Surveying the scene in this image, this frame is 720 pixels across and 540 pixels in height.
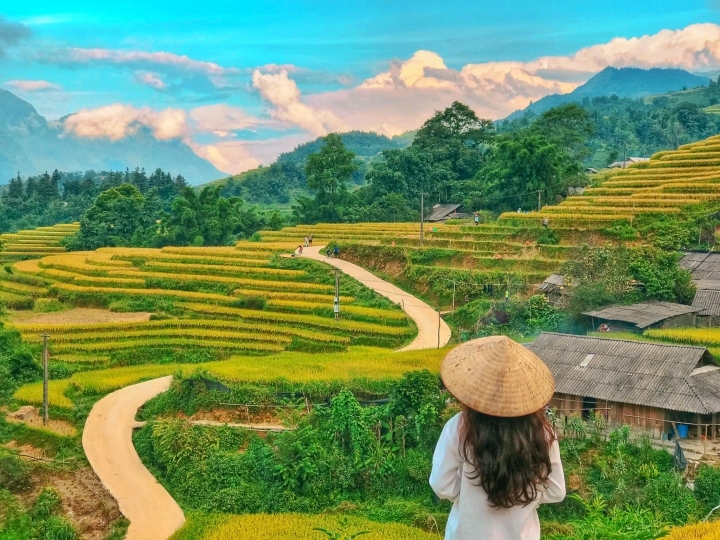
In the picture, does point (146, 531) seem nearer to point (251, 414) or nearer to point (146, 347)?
point (251, 414)

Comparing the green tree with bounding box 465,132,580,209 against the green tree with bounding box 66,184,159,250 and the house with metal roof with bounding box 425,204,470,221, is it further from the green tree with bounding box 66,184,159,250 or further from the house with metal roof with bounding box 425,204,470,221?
the green tree with bounding box 66,184,159,250

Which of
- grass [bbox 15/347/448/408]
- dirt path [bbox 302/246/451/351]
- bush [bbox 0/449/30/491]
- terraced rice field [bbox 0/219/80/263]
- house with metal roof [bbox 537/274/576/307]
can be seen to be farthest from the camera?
terraced rice field [bbox 0/219/80/263]

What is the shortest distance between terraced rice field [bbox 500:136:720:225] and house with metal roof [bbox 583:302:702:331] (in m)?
6.72

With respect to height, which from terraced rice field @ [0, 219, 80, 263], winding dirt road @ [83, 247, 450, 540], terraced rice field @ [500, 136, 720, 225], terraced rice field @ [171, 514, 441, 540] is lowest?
terraced rice field @ [171, 514, 441, 540]

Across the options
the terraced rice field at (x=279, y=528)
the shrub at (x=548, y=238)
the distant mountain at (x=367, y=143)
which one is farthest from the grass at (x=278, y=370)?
the distant mountain at (x=367, y=143)

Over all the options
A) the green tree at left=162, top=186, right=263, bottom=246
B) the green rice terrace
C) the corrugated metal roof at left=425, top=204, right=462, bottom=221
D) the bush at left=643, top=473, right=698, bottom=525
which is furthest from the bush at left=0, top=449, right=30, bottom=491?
the corrugated metal roof at left=425, top=204, right=462, bottom=221

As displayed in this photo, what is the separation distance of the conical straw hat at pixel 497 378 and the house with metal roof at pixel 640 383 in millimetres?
9919

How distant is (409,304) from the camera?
2347 cm

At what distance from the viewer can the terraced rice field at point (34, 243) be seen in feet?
134

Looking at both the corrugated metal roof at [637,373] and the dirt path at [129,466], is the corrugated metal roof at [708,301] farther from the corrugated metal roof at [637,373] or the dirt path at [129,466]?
the dirt path at [129,466]

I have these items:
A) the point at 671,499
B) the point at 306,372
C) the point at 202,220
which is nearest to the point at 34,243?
the point at 202,220

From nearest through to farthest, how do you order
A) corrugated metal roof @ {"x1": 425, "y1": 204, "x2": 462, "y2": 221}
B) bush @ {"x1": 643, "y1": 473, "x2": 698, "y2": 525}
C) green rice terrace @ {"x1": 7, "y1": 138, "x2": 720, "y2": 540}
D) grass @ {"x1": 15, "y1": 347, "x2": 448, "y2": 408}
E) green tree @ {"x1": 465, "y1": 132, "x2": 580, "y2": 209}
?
bush @ {"x1": 643, "y1": 473, "x2": 698, "y2": 525}, green rice terrace @ {"x1": 7, "y1": 138, "x2": 720, "y2": 540}, grass @ {"x1": 15, "y1": 347, "x2": 448, "y2": 408}, green tree @ {"x1": 465, "y1": 132, "x2": 580, "y2": 209}, corrugated metal roof @ {"x1": 425, "y1": 204, "x2": 462, "y2": 221}

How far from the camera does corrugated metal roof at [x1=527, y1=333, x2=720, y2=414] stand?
1202 centimetres

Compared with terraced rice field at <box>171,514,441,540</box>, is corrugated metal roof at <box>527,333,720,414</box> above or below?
above
